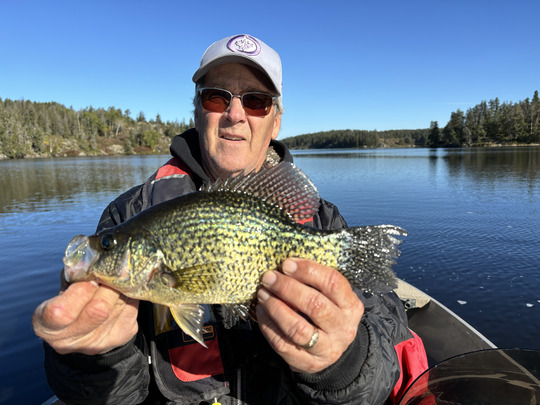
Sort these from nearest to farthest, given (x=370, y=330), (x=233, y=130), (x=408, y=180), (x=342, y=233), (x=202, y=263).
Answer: (x=202, y=263) < (x=342, y=233) < (x=370, y=330) < (x=233, y=130) < (x=408, y=180)

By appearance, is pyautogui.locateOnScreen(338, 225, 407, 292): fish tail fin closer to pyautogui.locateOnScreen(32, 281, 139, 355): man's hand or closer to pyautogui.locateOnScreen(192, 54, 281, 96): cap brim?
pyautogui.locateOnScreen(32, 281, 139, 355): man's hand

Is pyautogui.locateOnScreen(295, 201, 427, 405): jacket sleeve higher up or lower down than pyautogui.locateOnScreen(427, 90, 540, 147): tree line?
lower down

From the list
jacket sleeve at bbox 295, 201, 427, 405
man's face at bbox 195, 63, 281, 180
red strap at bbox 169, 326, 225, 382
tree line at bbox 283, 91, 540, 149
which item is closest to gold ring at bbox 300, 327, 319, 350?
jacket sleeve at bbox 295, 201, 427, 405

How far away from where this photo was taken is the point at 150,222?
2.44 metres

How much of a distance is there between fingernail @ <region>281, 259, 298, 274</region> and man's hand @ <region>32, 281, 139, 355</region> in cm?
115

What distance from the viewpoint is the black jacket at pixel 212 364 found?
2.51 meters

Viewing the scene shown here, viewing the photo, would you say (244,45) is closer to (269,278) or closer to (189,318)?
(269,278)

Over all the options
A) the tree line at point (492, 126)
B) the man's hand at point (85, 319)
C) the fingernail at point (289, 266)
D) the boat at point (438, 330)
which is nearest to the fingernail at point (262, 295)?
the fingernail at point (289, 266)

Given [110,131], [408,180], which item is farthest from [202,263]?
[110,131]

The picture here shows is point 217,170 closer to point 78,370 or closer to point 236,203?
point 236,203

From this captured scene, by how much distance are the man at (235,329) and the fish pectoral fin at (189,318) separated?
317 millimetres

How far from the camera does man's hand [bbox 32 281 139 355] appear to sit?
204cm

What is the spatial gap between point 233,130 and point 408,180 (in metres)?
32.8

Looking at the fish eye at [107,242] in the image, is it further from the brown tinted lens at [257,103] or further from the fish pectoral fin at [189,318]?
the brown tinted lens at [257,103]
